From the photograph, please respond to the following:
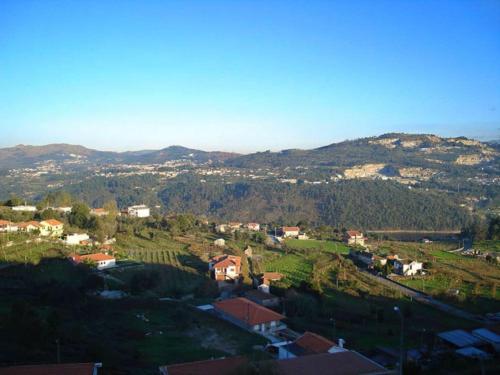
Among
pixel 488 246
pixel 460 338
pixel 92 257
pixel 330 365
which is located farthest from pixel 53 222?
pixel 488 246

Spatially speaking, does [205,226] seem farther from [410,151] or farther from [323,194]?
[410,151]

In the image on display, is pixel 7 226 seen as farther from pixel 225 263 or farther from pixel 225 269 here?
pixel 225 269

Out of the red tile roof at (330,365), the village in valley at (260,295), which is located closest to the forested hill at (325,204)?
the village in valley at (260,295)

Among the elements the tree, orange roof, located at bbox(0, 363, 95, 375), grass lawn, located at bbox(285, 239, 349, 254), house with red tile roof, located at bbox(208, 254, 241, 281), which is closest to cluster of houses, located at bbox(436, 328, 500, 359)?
orange roof, located at bbox(0, 363, 95, 375)

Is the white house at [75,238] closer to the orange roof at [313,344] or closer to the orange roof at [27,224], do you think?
the orange roof at [27,224]

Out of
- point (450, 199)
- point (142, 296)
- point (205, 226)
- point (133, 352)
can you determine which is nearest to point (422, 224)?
point (450, 199)

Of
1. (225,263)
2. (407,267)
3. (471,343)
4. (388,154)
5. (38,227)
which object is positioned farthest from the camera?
(388,154)

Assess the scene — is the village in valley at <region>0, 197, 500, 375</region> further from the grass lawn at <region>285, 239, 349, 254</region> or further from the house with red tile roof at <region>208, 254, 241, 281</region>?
the grass lawn at <region>285, 239, 349, 254</region>
